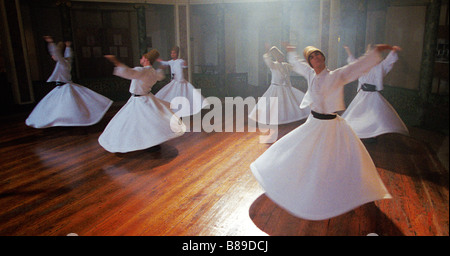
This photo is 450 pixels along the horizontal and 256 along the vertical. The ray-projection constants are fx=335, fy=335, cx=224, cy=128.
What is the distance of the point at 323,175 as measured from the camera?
2.83m

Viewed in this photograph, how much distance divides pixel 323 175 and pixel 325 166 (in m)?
0.08

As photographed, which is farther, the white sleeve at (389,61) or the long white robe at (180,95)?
the long white robe at (180,95)

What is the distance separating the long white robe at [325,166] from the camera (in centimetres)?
276

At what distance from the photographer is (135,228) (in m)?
2.83

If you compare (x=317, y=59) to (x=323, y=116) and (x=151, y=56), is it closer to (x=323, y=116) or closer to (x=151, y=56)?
(x=323, y=116)

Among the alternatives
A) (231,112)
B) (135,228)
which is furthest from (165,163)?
(231,112)

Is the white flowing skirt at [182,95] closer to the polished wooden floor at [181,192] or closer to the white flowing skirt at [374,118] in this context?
the polished wooden floor at [181,192]

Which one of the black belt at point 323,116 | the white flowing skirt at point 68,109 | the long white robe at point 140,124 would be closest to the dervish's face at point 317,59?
the black belt at point 323,116

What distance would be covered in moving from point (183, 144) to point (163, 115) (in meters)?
0.71

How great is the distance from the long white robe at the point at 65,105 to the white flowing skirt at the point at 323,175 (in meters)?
4.46

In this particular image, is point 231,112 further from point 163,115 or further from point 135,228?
point 135,228

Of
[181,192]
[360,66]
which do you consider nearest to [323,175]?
[360,66]

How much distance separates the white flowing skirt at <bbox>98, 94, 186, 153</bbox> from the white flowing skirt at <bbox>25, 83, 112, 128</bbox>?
5.76ft
